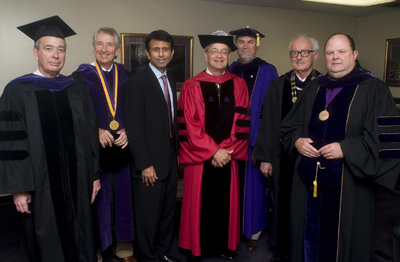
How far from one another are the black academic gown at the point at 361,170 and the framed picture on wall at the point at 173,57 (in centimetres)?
403

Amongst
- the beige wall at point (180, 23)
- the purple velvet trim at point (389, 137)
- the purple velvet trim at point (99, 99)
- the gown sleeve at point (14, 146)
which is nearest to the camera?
the gown sleeve at point (14, 146)

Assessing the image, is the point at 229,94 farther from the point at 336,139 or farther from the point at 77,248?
the point at 77,248

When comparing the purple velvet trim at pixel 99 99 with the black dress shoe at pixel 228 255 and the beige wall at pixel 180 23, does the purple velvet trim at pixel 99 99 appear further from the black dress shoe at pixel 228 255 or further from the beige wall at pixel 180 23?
the beige wall at pixel 180 23

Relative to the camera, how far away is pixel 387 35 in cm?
786

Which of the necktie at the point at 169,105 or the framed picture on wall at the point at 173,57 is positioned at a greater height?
the framed picture on wall at the point at 173,57

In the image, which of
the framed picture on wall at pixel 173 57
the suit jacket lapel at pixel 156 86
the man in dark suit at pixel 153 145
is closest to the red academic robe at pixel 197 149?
the man in dark suit at pixel 153 145

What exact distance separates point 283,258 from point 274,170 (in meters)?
0.81

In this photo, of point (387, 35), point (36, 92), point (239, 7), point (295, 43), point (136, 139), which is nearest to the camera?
point (36, 92)

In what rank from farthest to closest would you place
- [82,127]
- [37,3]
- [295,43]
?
[37,3]
[295,43]
[82,127]

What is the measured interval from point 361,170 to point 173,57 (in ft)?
15.4

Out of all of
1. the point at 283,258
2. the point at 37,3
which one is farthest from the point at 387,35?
the point at 37,3

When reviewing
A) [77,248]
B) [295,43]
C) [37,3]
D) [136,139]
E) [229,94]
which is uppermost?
[37,3]

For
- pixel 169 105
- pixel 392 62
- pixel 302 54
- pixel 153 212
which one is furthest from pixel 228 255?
pixel 392 62

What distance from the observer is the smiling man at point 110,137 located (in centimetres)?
288
